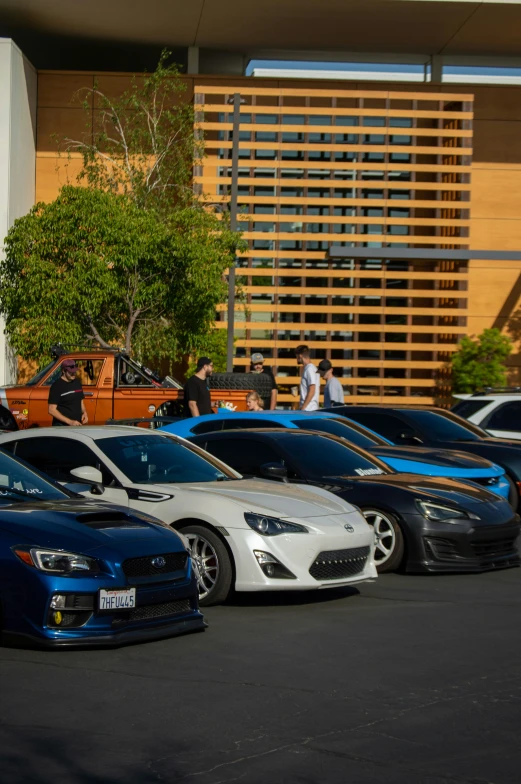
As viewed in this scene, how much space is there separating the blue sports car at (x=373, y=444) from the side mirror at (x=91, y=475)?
364 cm

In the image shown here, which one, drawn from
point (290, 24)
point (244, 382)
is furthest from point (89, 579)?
point (290, 24)

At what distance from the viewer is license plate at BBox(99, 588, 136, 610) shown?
7.00 metres

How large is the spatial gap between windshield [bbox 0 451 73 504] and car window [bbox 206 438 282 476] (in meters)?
2.90

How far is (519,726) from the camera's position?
5.62 m

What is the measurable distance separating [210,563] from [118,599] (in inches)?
73.0

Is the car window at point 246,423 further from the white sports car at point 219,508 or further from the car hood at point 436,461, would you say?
the white sports car at point 219,508

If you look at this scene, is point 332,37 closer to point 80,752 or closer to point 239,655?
point 239,655

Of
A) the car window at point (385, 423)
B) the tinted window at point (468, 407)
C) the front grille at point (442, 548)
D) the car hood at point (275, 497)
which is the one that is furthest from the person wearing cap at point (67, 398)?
the tinted window at point (468, 407)

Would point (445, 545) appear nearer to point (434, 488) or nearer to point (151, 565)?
point (434, 488)

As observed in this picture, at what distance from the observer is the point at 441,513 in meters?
10.5

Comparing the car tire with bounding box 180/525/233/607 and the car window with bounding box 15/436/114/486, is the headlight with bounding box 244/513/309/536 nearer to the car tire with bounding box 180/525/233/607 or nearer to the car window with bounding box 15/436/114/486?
the car tire with bounding box 180/525/233/607

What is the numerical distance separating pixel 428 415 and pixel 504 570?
4.91m

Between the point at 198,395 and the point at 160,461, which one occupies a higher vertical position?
the point at 198,395

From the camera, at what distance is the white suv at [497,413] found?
58.4 feet
